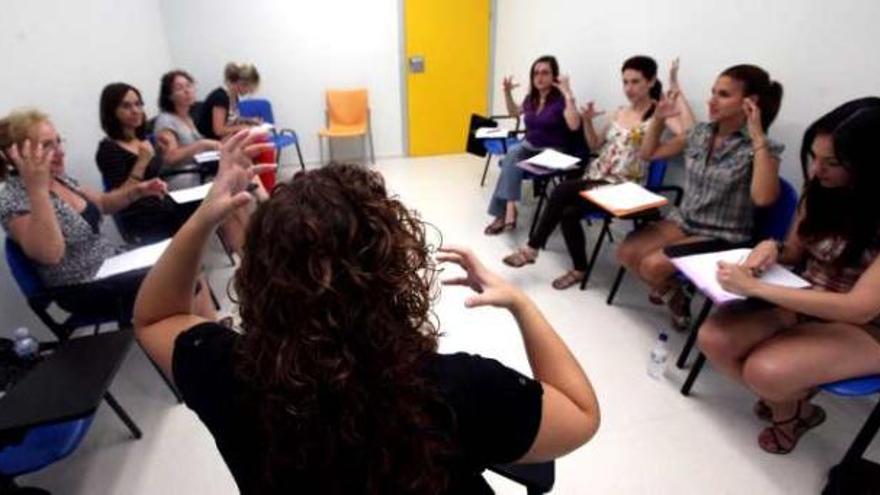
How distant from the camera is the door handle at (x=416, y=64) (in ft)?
17.2

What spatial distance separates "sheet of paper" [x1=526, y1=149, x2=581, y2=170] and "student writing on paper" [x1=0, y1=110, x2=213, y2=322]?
7.06ft

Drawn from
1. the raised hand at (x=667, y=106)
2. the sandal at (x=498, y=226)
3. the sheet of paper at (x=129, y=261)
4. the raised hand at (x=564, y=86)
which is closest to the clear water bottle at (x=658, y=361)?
the raised hand at (x=667, y=106)

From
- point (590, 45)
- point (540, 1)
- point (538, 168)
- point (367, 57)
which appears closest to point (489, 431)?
point (538, 168)

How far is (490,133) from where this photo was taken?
13.9 feet

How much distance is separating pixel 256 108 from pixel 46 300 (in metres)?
3.49

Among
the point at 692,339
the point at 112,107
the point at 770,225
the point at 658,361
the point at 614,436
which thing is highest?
the point at 112,107

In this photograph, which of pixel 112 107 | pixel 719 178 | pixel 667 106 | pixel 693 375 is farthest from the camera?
pixel 667 106

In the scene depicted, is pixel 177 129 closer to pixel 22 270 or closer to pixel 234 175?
pixel 22 270

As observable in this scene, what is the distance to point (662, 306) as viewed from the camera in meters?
2.69

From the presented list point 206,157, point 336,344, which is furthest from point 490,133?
point 336,344

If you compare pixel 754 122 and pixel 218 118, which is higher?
pixel 754 122

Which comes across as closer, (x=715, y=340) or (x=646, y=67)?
(x=715, y=340)

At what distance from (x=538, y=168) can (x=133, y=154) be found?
238cm

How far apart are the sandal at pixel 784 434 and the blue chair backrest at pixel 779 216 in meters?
0.77
